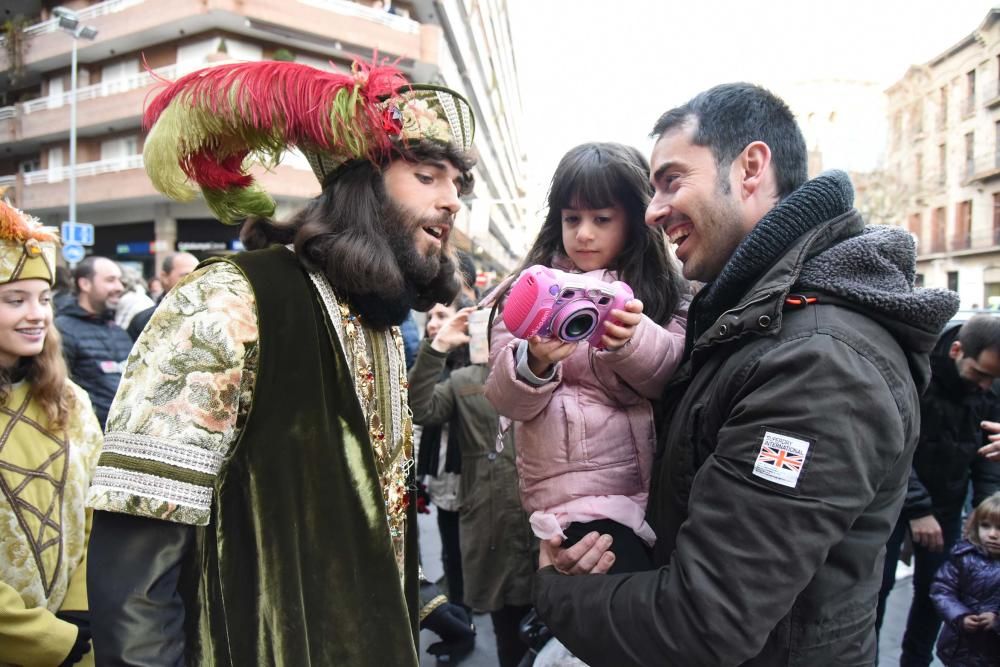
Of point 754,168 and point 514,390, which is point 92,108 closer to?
point 514,390

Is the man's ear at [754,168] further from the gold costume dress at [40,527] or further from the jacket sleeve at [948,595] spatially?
the jacket sleeve at [948,595]

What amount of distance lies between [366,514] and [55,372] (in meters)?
1.46

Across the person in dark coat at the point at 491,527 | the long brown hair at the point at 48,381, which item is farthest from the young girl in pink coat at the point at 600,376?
the long brown hair at the point at 48,381

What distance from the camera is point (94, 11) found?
62.6 ft

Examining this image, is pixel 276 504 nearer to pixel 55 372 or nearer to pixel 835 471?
pixel 835 471

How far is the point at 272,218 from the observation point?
1.69 metres

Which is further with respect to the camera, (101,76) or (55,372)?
(101,76)

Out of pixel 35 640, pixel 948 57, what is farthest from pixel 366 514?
pixel 948 57

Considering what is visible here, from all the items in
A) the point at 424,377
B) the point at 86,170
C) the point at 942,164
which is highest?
the point at 942,164

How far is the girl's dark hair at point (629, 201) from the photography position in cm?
192

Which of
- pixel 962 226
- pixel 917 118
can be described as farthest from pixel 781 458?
pixel 917 118

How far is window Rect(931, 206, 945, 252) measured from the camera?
31398 mm

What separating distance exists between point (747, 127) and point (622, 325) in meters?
0.55

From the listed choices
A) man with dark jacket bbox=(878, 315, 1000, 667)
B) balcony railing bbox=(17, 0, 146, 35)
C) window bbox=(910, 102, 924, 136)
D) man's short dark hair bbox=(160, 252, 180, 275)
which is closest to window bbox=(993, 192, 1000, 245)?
window bbox=(910, 102, 924, 136)
